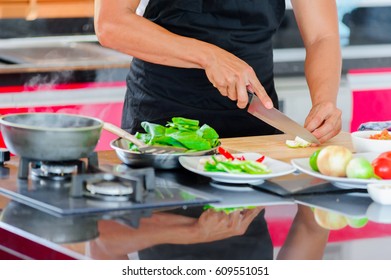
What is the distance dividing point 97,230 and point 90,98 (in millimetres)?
2558

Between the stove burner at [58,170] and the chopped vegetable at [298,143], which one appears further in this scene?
the chopped vegetable at [298,143]

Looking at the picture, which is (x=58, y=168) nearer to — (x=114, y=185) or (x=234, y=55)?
(x=114, y=185)

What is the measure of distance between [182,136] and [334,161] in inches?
16.8

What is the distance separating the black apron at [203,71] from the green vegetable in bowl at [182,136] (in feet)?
1.62

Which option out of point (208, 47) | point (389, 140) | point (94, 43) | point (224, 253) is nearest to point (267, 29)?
point (208, 47)

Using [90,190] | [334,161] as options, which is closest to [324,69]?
[334,161]

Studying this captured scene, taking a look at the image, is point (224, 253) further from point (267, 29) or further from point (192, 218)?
point (267, 29)

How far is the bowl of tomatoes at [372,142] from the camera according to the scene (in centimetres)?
236

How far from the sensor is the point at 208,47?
99.8 inches

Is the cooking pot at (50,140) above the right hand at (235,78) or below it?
below

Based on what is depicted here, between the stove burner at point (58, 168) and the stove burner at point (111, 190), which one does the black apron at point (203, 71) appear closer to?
the stove burner at point (58, 168)

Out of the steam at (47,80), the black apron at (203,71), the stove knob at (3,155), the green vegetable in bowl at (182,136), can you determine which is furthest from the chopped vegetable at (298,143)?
the steam at (47,80)

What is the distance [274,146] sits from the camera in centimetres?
257

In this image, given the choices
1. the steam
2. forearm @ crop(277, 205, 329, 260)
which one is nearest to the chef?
forearm @ crop(277, 205, 329, 260)
